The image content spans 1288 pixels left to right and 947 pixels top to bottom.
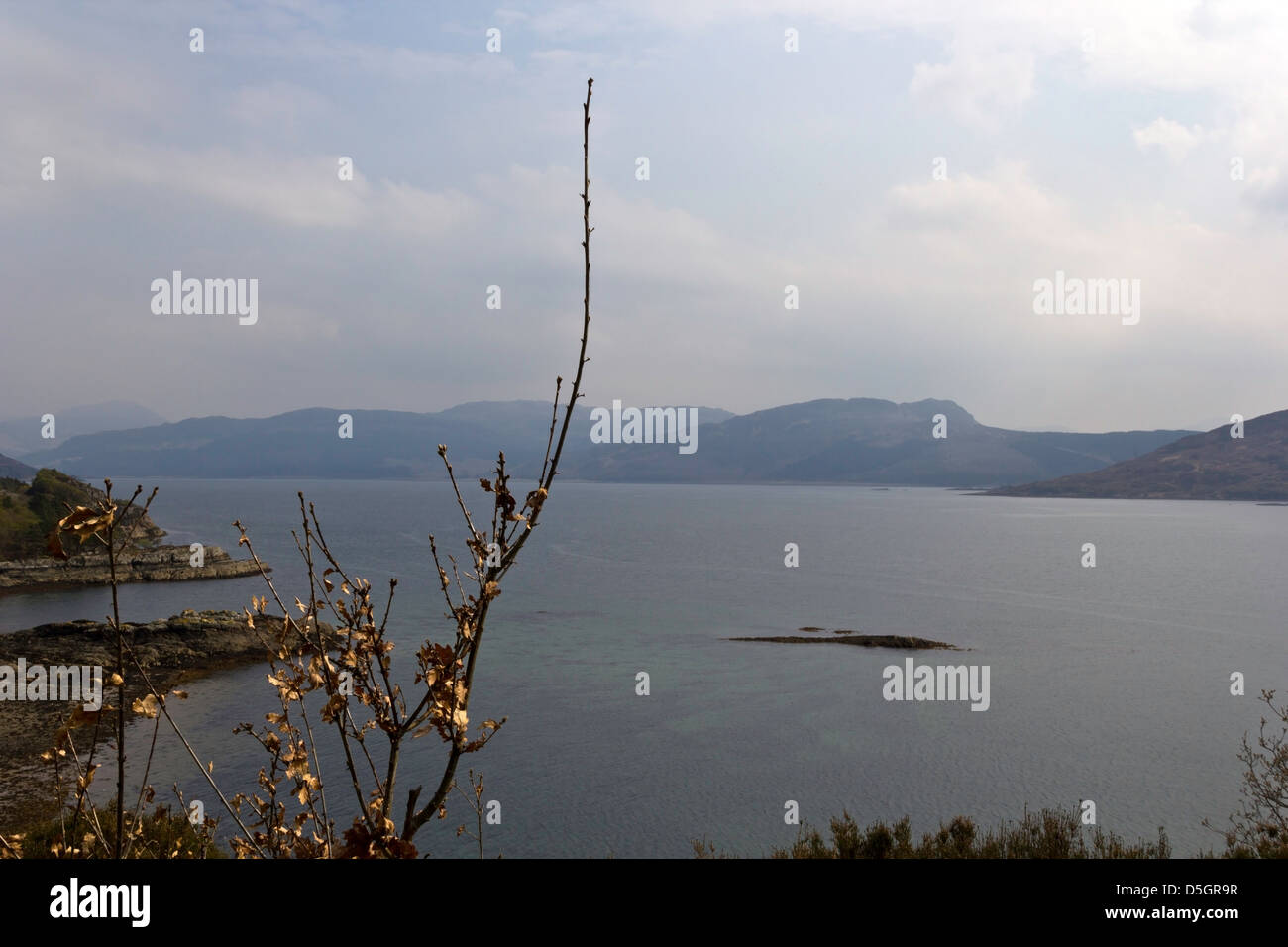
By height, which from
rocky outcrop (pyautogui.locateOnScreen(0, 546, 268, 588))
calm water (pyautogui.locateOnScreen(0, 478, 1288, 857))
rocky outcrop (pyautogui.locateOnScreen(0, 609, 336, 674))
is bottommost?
calm water (pyautogui.locateOnScreen(0, 478, 1288, 857))

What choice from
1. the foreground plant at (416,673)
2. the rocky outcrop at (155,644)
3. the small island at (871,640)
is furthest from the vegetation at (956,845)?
the small island at (871,640)

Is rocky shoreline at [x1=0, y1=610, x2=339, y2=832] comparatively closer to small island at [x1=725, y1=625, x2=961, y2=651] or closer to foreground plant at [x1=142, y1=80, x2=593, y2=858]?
small island at [x1=725, y1=625, x2=961, y2=651]

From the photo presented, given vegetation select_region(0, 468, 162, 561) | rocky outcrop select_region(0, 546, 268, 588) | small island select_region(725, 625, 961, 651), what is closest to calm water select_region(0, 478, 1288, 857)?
small island select_region(725, 625, 961, 651)

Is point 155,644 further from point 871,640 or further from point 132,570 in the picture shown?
point 871,640

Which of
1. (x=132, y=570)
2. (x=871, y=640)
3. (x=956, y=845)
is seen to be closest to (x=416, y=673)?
(x=956, y=845)

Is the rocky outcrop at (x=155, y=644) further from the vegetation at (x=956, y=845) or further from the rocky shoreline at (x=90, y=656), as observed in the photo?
the vegetation at (x=956, y=845)
